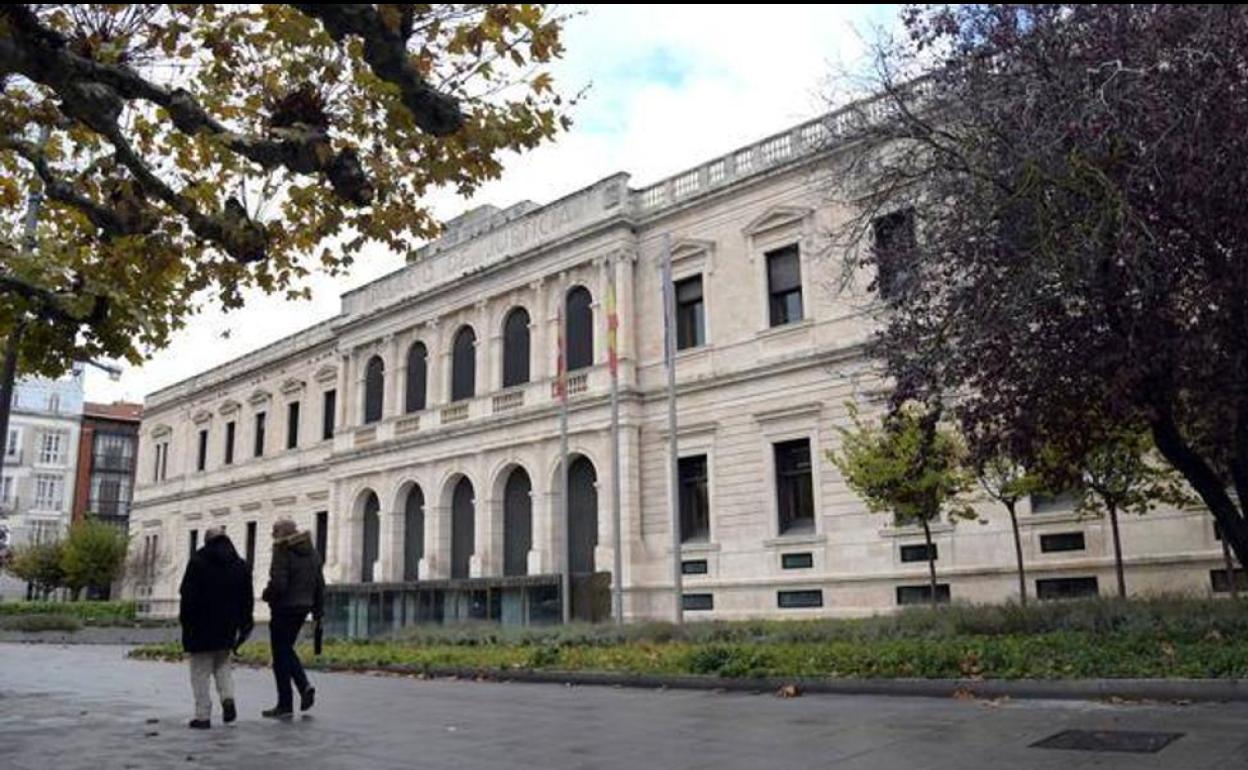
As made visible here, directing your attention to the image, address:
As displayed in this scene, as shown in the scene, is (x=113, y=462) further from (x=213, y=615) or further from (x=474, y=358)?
(x=213, y=615)

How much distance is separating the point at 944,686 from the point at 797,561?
538 inches

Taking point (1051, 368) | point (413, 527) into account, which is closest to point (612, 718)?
point (1051, 368)

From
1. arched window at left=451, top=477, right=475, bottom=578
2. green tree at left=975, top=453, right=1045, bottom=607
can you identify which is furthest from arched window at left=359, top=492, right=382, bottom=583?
green tree at left=975, top=453, right=1045, bottom=607

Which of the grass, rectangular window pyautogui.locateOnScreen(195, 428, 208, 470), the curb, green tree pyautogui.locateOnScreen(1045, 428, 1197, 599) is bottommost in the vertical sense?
the curb

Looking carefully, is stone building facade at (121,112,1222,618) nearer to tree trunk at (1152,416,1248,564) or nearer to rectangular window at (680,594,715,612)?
rectangular window at (680,594,715,612)

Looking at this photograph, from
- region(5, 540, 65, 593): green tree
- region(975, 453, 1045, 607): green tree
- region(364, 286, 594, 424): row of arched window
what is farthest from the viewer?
region(5, 540, 65, 593): green tree

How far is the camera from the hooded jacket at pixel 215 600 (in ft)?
31.1

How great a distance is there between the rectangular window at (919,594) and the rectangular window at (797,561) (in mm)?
2280

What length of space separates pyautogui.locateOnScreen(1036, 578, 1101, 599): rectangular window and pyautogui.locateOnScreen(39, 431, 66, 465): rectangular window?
74852mm

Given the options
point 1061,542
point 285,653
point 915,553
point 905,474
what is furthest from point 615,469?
point 285,653

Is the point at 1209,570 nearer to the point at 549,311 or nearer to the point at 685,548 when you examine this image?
the point at 685,548

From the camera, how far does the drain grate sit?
288 inches

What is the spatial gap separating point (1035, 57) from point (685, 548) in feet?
57.8

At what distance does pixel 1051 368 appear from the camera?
11719 millimetres
